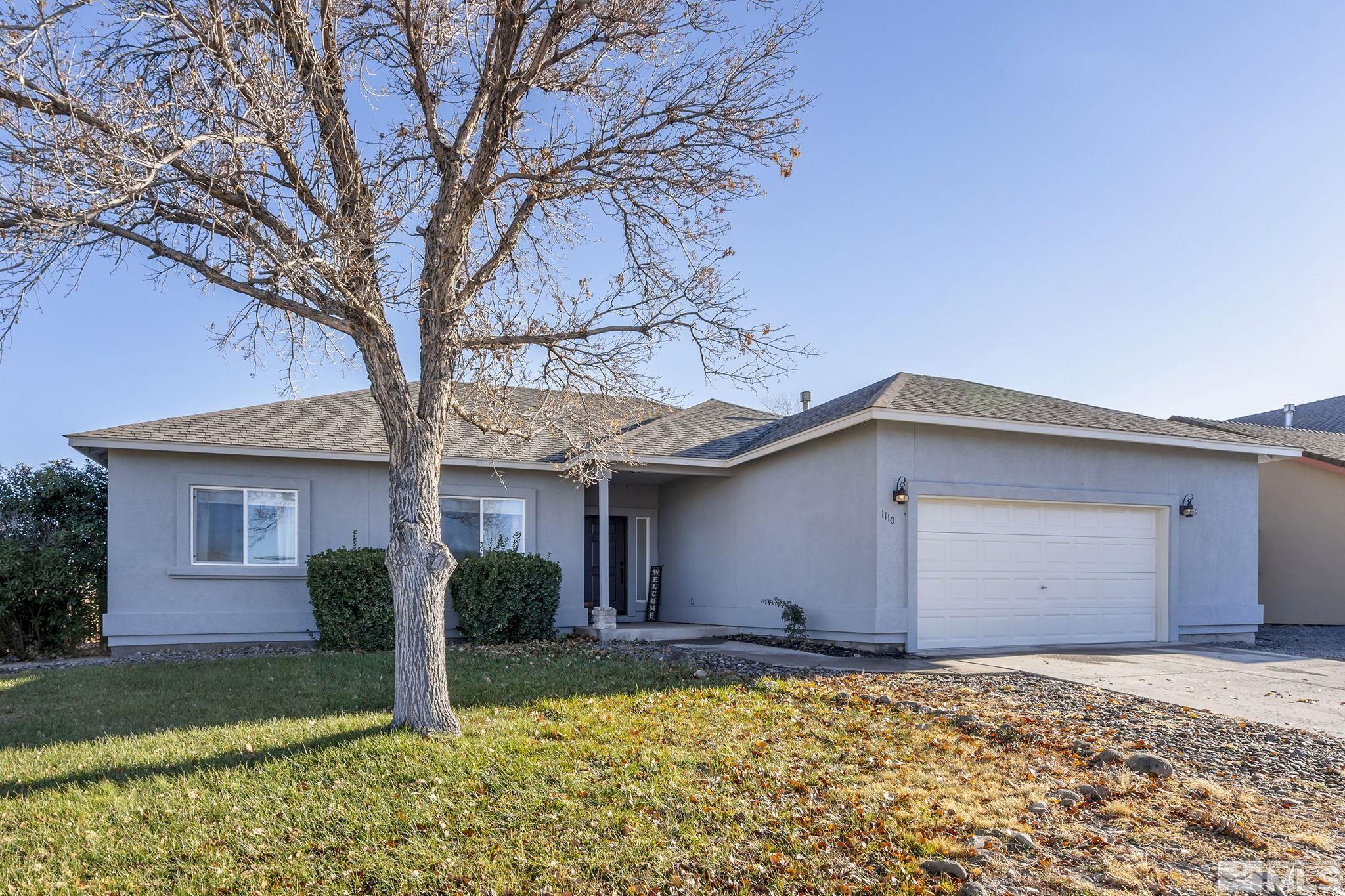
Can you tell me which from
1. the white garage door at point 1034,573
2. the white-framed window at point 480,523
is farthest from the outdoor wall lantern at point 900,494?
the white-framed window at point 480,523

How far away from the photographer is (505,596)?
11.9m

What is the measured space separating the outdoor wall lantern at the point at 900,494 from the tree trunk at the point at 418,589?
6.23 metres

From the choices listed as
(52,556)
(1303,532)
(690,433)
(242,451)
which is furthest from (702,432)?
(1303,532)

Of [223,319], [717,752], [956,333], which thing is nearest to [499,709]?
[717,752]

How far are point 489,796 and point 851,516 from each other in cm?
742

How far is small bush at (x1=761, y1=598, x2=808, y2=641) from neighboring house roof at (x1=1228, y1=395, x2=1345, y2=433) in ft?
48.0

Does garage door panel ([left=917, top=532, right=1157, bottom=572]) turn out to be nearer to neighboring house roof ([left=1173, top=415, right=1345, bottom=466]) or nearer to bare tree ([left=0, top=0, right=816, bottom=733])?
neighboring house roof ([left=1173, top=415, right=1345, bottom=466])

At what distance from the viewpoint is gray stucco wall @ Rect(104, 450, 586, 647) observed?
11.5 meters

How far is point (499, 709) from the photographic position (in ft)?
22.6

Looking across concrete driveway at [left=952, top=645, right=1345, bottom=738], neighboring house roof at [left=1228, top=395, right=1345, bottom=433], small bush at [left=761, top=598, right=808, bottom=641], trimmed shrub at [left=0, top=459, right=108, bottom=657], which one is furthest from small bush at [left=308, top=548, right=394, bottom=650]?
neighboring house roof at [left=1228, top=395, right=1345, bottom=433]

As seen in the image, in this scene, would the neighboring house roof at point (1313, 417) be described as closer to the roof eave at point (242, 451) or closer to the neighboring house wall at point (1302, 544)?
the neighboring house wall at point (1302, 544)

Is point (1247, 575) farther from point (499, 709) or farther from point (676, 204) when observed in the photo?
point (499, 709)

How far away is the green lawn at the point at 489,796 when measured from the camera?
3.81m

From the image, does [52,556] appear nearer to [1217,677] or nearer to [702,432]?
[702,432]
